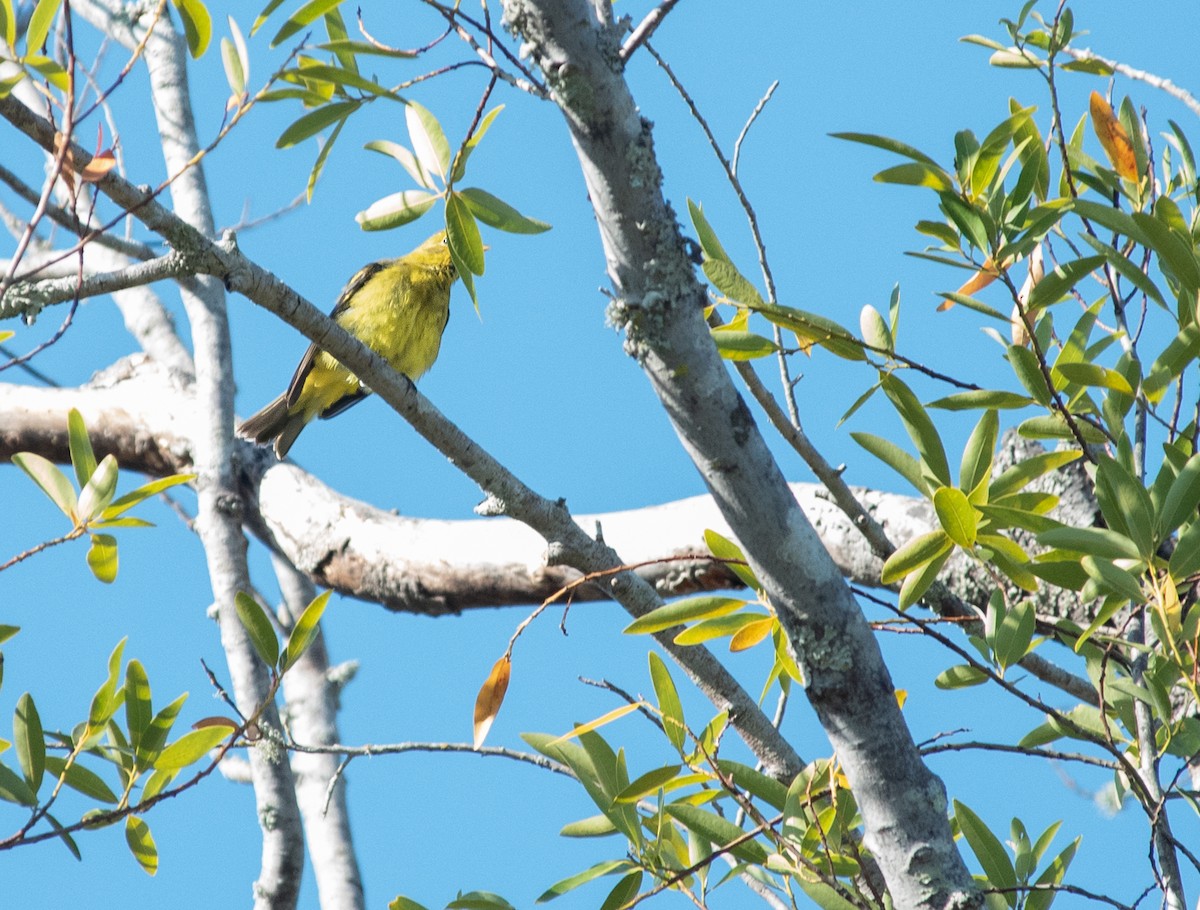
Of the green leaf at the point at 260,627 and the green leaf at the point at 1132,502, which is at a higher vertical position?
the green leaf at the point at 260,627

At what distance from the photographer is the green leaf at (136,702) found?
2066mm

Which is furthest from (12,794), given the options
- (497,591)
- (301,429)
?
(301,429)

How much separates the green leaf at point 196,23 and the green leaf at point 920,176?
1011mm

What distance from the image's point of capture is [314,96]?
1869 mm

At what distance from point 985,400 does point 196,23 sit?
4.28ft

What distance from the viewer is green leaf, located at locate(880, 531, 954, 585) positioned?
5.87ft

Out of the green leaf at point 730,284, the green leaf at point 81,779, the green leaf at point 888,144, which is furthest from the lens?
the green leaf at point 81,779

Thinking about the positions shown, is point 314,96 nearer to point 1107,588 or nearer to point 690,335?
Answer: point 690,335

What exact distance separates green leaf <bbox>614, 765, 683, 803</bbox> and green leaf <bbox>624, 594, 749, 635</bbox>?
209 millimetres

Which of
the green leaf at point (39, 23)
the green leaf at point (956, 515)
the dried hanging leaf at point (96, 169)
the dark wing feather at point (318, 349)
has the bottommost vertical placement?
the green leaf at point (956, 515)

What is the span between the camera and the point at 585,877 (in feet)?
6.51

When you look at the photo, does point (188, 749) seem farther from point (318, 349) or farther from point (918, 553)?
point (318, 349)

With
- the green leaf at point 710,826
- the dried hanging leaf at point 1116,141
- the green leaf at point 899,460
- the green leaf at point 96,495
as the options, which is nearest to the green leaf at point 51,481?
the green leaf at point 96,495

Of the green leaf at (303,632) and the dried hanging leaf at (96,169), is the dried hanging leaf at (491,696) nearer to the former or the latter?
the green leaf at (303,632)
